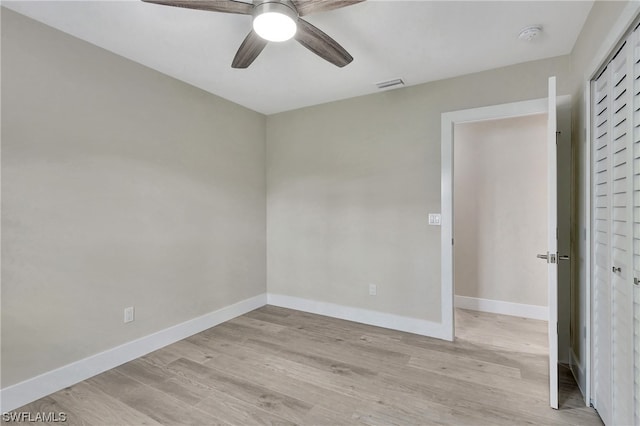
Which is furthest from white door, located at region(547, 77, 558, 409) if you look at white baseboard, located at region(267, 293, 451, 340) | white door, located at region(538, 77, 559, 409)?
white baseboard, located at region(267, 293, 451, 340)

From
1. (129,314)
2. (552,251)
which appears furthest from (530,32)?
(129,314)

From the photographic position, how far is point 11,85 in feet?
6.44

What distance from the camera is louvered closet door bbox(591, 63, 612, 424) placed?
5.56 ft

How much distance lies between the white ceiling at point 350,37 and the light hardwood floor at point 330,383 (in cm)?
257

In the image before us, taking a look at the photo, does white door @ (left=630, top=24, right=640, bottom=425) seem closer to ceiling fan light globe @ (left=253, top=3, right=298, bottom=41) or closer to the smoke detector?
the smoke detector

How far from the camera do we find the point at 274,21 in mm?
1653

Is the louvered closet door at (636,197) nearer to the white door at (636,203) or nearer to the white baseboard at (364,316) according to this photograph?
the white door at (636,203)

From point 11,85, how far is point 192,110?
1377 mm

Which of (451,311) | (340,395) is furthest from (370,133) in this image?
(340,395)

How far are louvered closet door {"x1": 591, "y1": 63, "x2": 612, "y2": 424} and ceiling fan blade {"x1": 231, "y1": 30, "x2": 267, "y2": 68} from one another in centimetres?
202

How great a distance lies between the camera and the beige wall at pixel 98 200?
6.55 ft

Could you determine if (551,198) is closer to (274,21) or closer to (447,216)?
(447,216)

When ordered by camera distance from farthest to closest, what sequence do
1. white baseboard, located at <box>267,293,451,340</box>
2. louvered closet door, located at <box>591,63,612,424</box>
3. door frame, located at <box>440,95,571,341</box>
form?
white baseboard, located at <box>267,293,451,340</box> → door frame, located at <box>440,95,571,341</box> → louvered closet door, located at <box>591,63,612,424</box>

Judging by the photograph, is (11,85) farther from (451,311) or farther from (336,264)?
(451,311)
